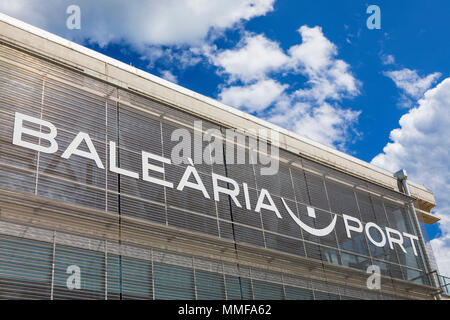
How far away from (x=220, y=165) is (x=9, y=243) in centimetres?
736

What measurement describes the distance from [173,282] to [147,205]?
217 centimetres

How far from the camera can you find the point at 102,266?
13.4 metres

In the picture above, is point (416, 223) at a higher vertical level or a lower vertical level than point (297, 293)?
higher

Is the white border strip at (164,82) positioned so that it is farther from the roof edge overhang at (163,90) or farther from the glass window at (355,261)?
the glass window at (355,261)

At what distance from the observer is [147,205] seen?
1521 cm

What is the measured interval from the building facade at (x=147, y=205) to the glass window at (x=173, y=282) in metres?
0.03

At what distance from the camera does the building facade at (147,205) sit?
13.2m

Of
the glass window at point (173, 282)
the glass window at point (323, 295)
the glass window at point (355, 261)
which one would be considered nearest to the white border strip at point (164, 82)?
the glass window at point (355, 261)

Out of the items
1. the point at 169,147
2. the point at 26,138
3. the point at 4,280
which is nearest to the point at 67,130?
the point at 26,138

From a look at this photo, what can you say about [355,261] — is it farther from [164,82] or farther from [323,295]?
[164,82]

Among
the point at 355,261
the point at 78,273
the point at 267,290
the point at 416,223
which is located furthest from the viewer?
the point at 416,223

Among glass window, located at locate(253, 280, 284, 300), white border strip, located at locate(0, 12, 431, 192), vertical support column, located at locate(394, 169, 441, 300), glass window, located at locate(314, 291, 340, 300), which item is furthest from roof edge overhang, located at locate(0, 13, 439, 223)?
glass window, located at locate(253, 280, 284, 300)

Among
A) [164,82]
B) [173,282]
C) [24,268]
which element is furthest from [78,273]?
[164,82]
